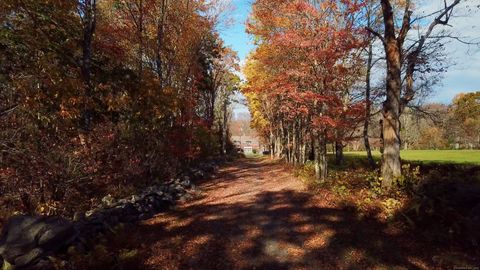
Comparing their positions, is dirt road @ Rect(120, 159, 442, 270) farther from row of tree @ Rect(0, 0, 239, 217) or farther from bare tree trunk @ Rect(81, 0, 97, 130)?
bare tree trunk @ Rect(81, 0, 97, 130)

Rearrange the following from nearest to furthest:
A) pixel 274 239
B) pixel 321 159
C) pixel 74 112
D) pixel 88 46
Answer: pixel 274 239 → pixel 74 112 → pixel 88 46 → pixel 321 159

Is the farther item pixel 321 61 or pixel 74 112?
pixel 321 61

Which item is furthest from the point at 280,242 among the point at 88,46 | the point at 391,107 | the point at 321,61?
the point at 88,46

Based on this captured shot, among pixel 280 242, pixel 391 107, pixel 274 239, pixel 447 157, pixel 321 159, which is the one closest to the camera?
pixel 280 242

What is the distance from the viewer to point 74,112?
29.0 ft

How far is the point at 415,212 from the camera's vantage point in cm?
702

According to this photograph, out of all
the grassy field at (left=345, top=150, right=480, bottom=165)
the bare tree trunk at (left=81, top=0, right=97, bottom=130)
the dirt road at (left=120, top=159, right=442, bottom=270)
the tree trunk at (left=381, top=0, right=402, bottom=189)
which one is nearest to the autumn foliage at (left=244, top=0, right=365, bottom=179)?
the tree trunk at (left=381, top=0, right=402, bottom=189)

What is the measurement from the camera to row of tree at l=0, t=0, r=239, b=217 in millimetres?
7660

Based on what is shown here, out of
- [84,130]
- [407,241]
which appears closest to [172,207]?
[84,130]

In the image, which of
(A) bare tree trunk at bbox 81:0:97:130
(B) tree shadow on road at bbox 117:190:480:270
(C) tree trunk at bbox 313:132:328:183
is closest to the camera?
(B) tree shadow on road at bbox 117:190:480:270

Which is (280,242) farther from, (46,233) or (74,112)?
(74,112)

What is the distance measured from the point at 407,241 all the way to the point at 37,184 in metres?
9.24

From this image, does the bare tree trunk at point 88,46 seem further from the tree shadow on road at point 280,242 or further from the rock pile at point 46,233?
the tree shadow on road at point 280,242

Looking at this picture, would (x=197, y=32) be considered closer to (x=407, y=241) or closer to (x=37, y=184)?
(x=37, y=184)
